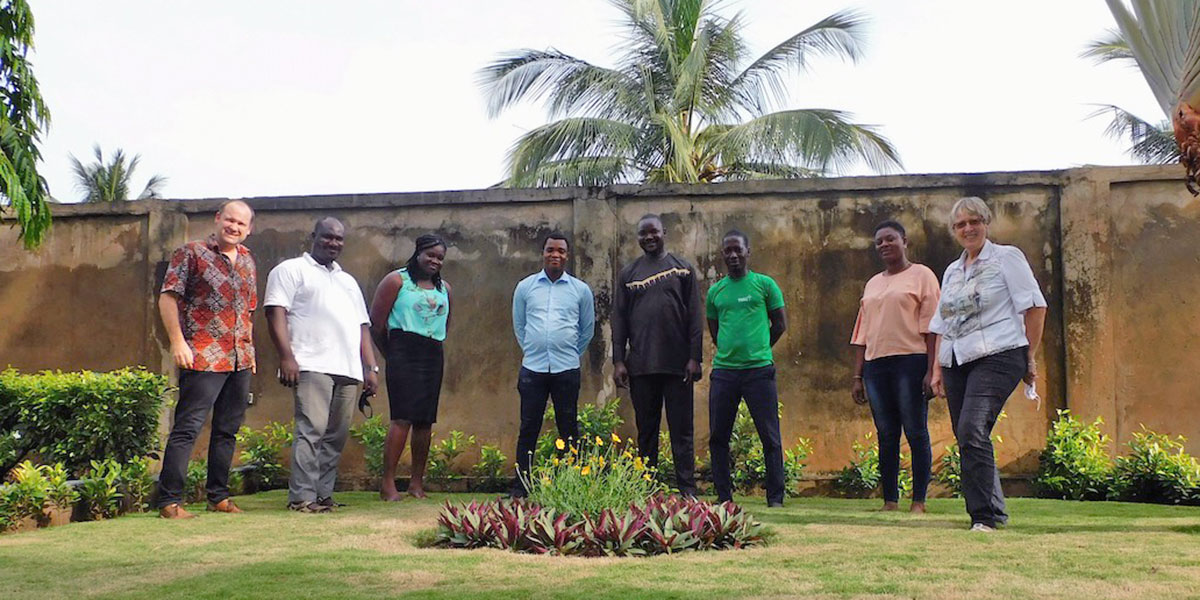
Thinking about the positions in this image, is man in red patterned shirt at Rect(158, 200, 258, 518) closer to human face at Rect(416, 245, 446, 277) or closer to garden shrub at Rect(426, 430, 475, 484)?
human face at Rect(416, 245, 446, 277)

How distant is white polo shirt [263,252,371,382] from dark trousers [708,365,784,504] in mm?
2325

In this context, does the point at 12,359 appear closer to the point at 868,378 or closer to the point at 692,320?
the point at 692,320

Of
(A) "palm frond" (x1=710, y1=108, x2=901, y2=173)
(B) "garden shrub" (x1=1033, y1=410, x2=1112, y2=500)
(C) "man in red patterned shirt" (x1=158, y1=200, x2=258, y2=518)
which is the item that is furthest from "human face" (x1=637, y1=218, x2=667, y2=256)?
(A) "palm frond" (x1=710, y1=108, x2=901, y2=173)

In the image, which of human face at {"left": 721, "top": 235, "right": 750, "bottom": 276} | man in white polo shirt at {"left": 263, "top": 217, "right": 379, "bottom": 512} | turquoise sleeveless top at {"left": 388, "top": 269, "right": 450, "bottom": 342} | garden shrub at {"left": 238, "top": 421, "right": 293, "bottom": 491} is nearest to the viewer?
man in white polo shirt at {"left": 263, "top": 217, "right": 379, "bottom": 512}

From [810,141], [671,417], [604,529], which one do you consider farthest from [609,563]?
[810,141]

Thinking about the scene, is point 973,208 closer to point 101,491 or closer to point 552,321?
point 552,321

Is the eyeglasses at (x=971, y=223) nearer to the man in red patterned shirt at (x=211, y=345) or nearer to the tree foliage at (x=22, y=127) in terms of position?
the man in red patterned shirt at (x=211, y=345)

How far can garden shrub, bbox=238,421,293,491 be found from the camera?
28.0 feet

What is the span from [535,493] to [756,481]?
289cm

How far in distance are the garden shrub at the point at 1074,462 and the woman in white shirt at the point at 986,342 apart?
2.18 metres

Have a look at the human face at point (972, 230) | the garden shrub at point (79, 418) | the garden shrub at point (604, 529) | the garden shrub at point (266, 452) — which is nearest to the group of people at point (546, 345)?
the human face at point (972, 230)

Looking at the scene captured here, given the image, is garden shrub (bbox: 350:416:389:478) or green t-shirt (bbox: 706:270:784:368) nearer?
green t-shirt (bbox: 706:270:784:368)

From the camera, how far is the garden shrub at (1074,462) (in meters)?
7.75

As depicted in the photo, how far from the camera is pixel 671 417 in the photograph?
23.7 ft
